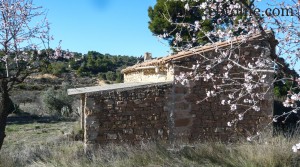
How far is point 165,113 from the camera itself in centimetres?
1016

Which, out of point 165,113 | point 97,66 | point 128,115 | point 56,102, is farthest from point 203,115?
point 97,66

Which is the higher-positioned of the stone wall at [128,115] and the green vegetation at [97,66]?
the green vegetation at [97,66]

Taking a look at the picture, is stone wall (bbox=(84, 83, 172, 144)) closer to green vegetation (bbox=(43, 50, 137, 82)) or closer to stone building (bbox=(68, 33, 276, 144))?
stone building (bbox=(68, 33, 276, 144))

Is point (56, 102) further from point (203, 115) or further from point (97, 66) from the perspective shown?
point (97, 66)

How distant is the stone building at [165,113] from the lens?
31.7 ft

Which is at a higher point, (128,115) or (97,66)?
(97,66)

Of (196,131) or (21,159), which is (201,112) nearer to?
(196,131)

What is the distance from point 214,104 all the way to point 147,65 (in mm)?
2873

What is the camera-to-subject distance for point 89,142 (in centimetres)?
957

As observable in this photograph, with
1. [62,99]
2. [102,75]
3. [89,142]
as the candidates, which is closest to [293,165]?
[89,142]

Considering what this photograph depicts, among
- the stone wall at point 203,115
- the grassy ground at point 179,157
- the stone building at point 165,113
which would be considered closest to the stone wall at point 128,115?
the stone building at point 165,113

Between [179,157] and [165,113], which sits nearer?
[179,157]

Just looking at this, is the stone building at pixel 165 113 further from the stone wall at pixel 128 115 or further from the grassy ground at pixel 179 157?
the grassy ground at pixel 179 157

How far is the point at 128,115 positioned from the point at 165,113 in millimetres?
960
